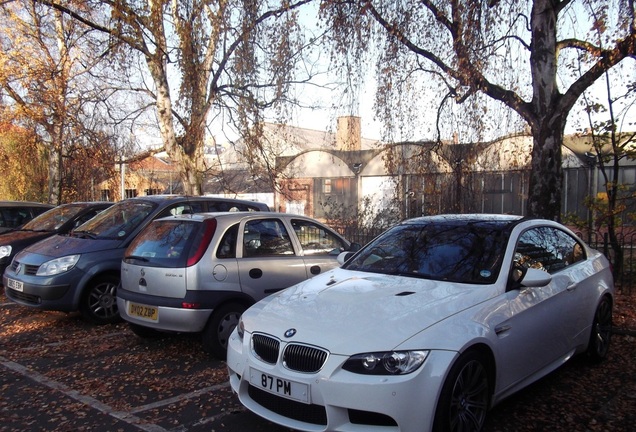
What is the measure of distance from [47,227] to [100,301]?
11.0ft

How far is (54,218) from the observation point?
33.4 ft

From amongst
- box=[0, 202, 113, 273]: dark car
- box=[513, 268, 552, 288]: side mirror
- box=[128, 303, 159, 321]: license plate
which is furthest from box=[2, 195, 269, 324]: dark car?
box=[513, 268, 552, 288]: side mirror

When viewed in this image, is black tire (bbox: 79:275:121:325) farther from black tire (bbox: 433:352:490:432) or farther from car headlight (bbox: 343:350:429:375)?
black tire (bbox: 433:352:490:432)

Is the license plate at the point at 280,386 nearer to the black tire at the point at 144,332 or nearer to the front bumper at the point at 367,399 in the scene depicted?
A: the front bumper at the point at 367,399

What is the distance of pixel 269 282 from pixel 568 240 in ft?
10.9

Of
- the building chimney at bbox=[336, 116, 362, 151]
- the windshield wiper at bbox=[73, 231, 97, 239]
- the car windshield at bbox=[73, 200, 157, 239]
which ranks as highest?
the building chimney at bbox=[336, 116, 362, 151]

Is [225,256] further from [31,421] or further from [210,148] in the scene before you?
[210,148]

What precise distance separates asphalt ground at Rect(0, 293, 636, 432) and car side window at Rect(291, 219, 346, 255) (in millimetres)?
1826

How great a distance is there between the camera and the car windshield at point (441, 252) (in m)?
4.38

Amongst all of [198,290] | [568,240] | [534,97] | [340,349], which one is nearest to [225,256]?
[198,290]

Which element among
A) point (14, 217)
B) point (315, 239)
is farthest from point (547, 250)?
point (14, 217)

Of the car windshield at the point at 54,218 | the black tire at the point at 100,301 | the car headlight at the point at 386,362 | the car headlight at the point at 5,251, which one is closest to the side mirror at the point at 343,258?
the car headlight at the point at 386,362

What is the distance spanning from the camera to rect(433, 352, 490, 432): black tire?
3.35 meters

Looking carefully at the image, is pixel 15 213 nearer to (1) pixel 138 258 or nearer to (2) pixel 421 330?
(1) pixel 138 258
